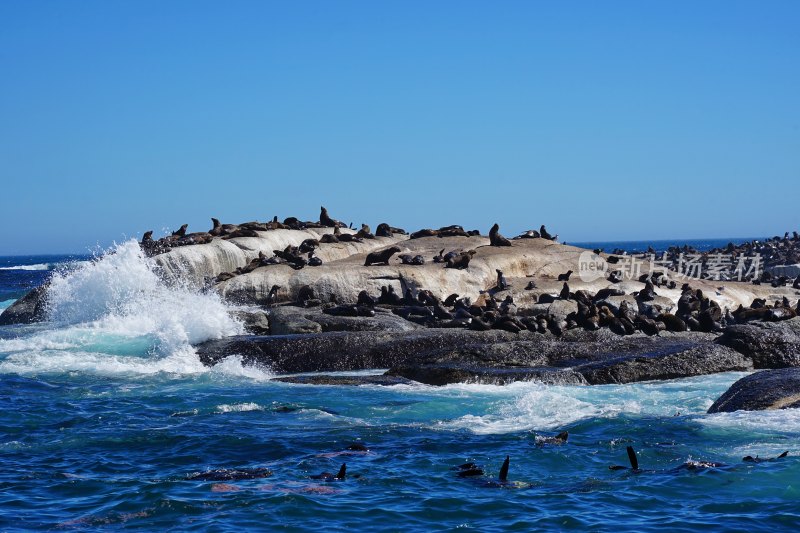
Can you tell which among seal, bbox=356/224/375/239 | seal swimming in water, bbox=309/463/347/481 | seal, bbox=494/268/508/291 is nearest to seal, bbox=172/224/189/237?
seal, bbox=356/224/375/239

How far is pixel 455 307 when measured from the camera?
23.1 meters

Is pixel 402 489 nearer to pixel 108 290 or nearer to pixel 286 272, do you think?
pixel 286 272

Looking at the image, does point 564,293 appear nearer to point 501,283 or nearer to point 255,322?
point 501,283

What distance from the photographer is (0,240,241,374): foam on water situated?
19.5 meters

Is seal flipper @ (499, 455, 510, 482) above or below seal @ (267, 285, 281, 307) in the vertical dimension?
below

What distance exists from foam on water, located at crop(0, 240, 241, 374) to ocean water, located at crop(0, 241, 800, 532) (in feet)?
3.55

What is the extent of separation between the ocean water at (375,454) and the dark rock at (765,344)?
44.3 inches

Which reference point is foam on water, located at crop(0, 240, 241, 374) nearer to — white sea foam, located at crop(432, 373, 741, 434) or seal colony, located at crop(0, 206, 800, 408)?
seal colony, located at crop(0, 206, 800, 408)

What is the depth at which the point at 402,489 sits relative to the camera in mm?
9242

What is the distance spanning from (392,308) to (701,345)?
25.7 feet

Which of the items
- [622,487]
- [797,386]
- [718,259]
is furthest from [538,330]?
[718,259]

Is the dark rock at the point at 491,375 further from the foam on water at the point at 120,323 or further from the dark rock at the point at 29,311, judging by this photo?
the dark rock at the point at 29,311

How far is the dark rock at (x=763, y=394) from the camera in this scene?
41.1 ft

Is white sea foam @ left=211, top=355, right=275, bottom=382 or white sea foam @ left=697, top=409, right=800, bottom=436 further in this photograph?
white sea foam @ left=211, top=355, right=275, bottom=382
